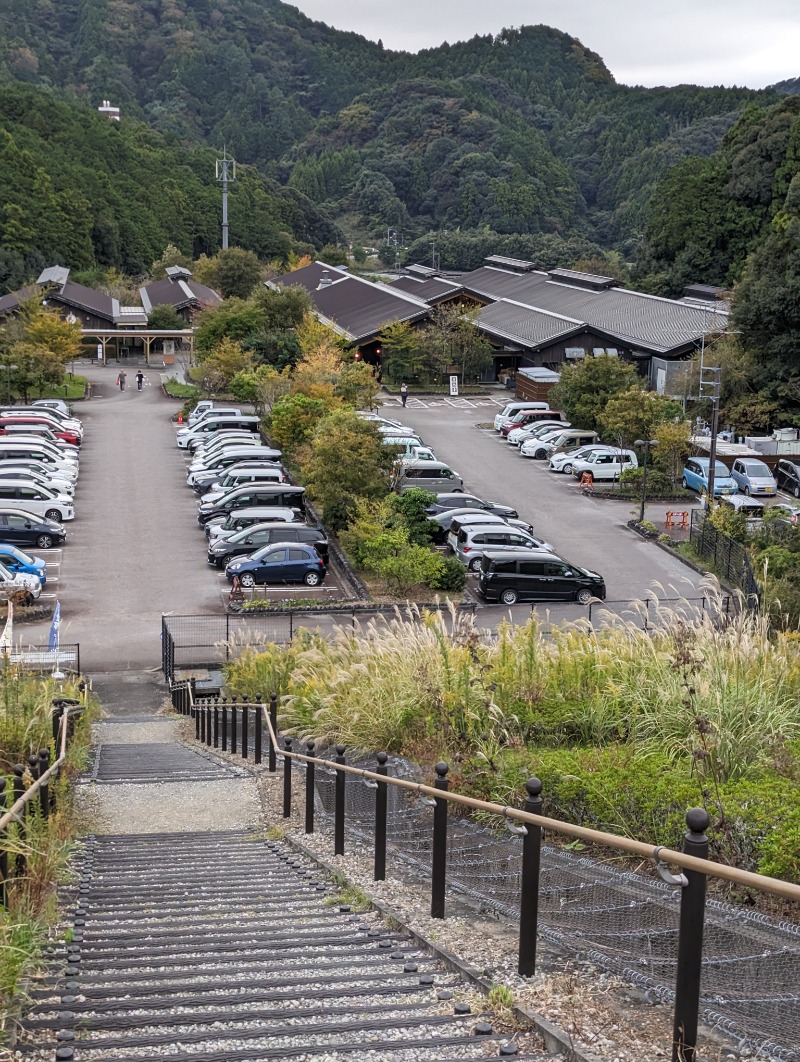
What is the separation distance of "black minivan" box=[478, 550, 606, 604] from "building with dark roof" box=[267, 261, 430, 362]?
2705 centimetres

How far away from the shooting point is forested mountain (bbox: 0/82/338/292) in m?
82.6

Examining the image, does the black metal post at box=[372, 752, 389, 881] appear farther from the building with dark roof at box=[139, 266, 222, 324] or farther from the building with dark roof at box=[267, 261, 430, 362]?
the building with dark roof at box=[139, 266, 222, 324]

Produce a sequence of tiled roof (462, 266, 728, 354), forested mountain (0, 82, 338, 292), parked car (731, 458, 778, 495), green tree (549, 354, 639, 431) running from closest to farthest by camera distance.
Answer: parked car (731, 458, 778, 495), green tree (549, 354, 639, 431), tiled roof (462, 266, 728, 354), forested mountain (0, 82, 338, 292)

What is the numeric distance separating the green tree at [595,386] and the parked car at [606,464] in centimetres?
389

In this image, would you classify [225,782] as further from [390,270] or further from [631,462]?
[390,270]

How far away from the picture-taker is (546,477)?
1483 inches

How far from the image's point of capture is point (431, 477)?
33812 millimetres

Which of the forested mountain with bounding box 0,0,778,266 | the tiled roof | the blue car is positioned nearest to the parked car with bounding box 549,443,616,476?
the tiled roof

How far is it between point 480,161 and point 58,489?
115 metres

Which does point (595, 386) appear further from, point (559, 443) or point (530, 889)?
point (530, 889)

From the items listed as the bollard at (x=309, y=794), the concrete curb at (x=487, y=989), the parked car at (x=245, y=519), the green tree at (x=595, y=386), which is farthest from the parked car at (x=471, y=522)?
the concrete curb at (x=487, y=989)

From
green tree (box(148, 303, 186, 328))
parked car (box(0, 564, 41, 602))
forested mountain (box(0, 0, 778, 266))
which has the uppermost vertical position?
forested mountain (box(0, 0, 778, 266))

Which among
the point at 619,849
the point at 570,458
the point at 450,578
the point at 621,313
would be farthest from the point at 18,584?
the point at 621,313

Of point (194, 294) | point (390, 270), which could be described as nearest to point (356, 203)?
point (390, 270)
